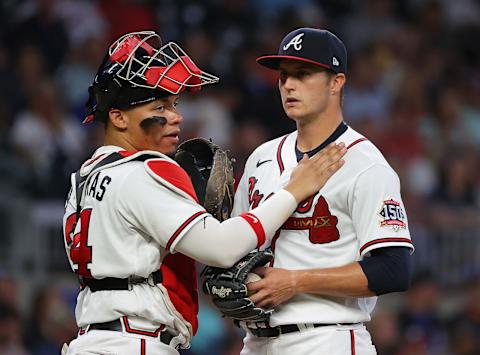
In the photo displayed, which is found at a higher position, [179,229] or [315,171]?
[315,171]

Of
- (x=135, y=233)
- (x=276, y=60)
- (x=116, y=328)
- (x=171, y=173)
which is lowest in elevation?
(x=116, y=328)

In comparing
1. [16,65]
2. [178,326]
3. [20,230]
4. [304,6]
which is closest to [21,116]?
[16,65]

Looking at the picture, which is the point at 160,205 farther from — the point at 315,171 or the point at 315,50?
the point at 315,50

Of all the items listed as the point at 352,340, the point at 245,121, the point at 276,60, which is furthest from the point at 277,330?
the point at 245,121

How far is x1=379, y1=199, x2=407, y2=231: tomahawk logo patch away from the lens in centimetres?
375

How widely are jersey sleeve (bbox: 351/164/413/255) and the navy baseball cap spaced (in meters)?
0.43

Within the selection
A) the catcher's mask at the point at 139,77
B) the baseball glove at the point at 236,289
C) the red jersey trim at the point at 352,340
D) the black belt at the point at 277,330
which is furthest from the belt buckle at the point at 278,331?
the catcher's mask at the point at 139,77

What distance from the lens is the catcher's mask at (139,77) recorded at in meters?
3.76

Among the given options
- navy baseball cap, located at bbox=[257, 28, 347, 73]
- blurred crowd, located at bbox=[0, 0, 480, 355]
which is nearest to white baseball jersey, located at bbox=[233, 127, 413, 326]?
navy baseball cap, located at bbox=[257, 28, 347, 73]

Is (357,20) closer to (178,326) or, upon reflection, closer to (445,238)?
(445,238)

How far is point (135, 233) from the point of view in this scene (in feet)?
12.0

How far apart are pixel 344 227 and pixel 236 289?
483 millimetres

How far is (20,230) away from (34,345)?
2.47 ft

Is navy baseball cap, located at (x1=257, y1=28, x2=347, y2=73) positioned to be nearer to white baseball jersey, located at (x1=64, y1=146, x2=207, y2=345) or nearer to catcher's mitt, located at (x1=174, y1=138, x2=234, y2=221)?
catcher's mitt, located at (x1=174, y1=138, x2=234, y2=221)
